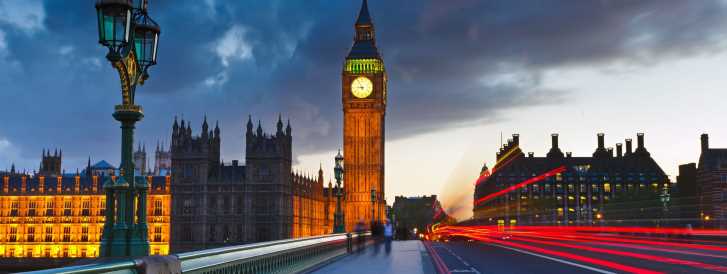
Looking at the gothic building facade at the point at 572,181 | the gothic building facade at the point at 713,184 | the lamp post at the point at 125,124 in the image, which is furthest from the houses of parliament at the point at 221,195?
the lamp post at the point at 125,124

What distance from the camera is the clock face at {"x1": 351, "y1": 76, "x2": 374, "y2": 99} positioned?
154375 millimetres

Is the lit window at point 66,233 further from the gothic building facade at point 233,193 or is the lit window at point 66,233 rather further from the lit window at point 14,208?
the gothic building facade at point 233,193

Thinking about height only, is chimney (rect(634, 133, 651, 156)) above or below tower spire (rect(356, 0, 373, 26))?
below

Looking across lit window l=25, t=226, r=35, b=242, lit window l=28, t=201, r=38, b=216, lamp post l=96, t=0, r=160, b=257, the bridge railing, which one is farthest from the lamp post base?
lit window l=25, t=226, r=35, b=242

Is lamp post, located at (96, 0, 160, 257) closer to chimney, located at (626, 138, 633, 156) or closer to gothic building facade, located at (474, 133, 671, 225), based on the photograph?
gothic building facade, located at (474, 133, 671, 225)

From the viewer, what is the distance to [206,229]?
124 metres

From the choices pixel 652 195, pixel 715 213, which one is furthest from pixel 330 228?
pixel 715 213

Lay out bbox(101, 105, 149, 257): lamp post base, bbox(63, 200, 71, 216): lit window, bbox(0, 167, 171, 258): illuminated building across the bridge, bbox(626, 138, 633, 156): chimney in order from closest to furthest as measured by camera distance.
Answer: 1. bbox(101, 105, 149, 257): lamp post base
2. bbox(0, 167, 171, 258): illuminated building across the bridge
3. bbox(63, 200, 71, 216): lit window
4. bbox(626, 138, 633, 156): chimney

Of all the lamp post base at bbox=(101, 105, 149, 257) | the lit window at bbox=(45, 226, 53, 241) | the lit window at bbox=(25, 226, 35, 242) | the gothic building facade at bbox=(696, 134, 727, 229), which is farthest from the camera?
the lit window at bbox=(25, 226, 35, 242)

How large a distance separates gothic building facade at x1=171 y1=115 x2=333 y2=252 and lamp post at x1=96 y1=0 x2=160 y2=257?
359ft

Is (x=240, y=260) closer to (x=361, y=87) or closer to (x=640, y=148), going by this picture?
(x=361, y=87)

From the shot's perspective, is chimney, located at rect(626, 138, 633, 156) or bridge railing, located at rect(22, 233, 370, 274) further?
chimney, located at rect(626, 138, 633, 156)

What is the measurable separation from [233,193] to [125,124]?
11358 centimetres

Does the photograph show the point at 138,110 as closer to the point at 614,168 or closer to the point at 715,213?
the point at 715,213
